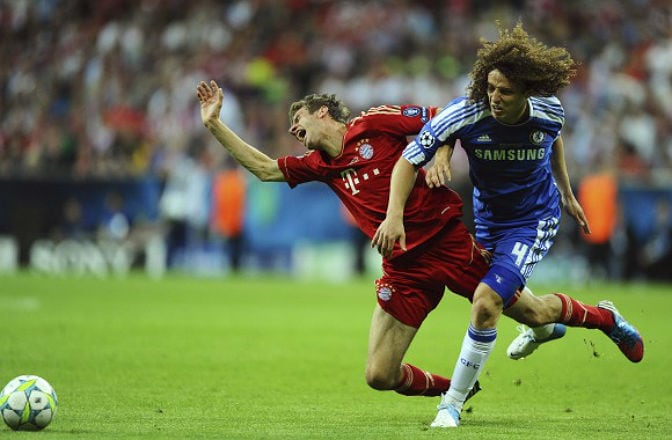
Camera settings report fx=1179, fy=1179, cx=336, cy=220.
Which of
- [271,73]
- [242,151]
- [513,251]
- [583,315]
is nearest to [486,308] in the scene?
[513,251]

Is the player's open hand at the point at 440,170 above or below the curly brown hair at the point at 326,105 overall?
below

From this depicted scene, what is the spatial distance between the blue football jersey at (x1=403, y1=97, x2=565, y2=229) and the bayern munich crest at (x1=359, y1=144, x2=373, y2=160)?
0.40 meters

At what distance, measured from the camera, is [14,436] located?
251 inches

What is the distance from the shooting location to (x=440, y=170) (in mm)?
7051

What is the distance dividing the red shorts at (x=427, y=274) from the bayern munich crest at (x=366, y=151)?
679 millimetres

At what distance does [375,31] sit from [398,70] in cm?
148

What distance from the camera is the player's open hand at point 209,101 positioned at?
7.86 metres

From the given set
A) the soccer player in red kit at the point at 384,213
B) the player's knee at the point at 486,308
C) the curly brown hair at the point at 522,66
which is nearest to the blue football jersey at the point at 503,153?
the curly brown hair at the point at 522,66

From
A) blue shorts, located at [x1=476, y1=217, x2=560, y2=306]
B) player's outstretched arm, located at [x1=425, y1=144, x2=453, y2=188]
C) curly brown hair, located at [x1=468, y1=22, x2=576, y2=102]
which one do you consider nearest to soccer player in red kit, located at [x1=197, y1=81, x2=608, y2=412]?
blue shorts, located at [x1=476, y1=217, x2=560, y2=306]

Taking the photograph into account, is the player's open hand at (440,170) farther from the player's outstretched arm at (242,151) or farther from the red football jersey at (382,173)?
the player's outstretched arm at (242,151)

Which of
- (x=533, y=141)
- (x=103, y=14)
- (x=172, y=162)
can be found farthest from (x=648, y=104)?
(x=533, y=141)

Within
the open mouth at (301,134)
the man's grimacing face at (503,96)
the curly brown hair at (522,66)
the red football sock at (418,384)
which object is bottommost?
the red football sock at (418,384)

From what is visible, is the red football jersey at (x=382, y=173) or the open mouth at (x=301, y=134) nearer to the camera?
the red football jersey at (x=382, y=173)

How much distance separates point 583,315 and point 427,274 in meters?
1.14
